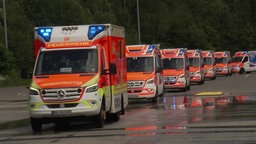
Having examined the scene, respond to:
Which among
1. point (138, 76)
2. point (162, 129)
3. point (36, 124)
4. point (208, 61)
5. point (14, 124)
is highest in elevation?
point (208, 61)

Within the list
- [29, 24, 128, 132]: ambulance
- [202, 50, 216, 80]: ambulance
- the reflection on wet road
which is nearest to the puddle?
the reflection on wet road

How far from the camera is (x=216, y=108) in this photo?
20891 mm

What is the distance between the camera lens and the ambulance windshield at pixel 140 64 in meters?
26.2

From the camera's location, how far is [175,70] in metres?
33.9

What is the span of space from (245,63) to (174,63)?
31.4 m

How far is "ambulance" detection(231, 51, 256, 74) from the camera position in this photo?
2512 inches

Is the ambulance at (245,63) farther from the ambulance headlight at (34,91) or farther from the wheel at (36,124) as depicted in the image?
the ambulance headlight at (34,91)

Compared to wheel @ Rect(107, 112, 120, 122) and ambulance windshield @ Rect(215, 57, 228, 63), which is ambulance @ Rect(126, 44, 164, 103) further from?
ambulance windshield @ Rect(215, 57, 228, 63)

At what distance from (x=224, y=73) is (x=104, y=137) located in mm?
47378

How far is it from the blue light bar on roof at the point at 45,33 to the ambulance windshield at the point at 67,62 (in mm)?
459

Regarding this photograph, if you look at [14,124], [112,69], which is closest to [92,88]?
[112,69]

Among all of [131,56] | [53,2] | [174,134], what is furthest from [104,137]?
[53,2]

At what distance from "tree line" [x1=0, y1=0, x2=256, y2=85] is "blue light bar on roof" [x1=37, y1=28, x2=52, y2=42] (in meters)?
34.4

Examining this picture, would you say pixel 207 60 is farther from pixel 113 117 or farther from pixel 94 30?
pixel 94 30
